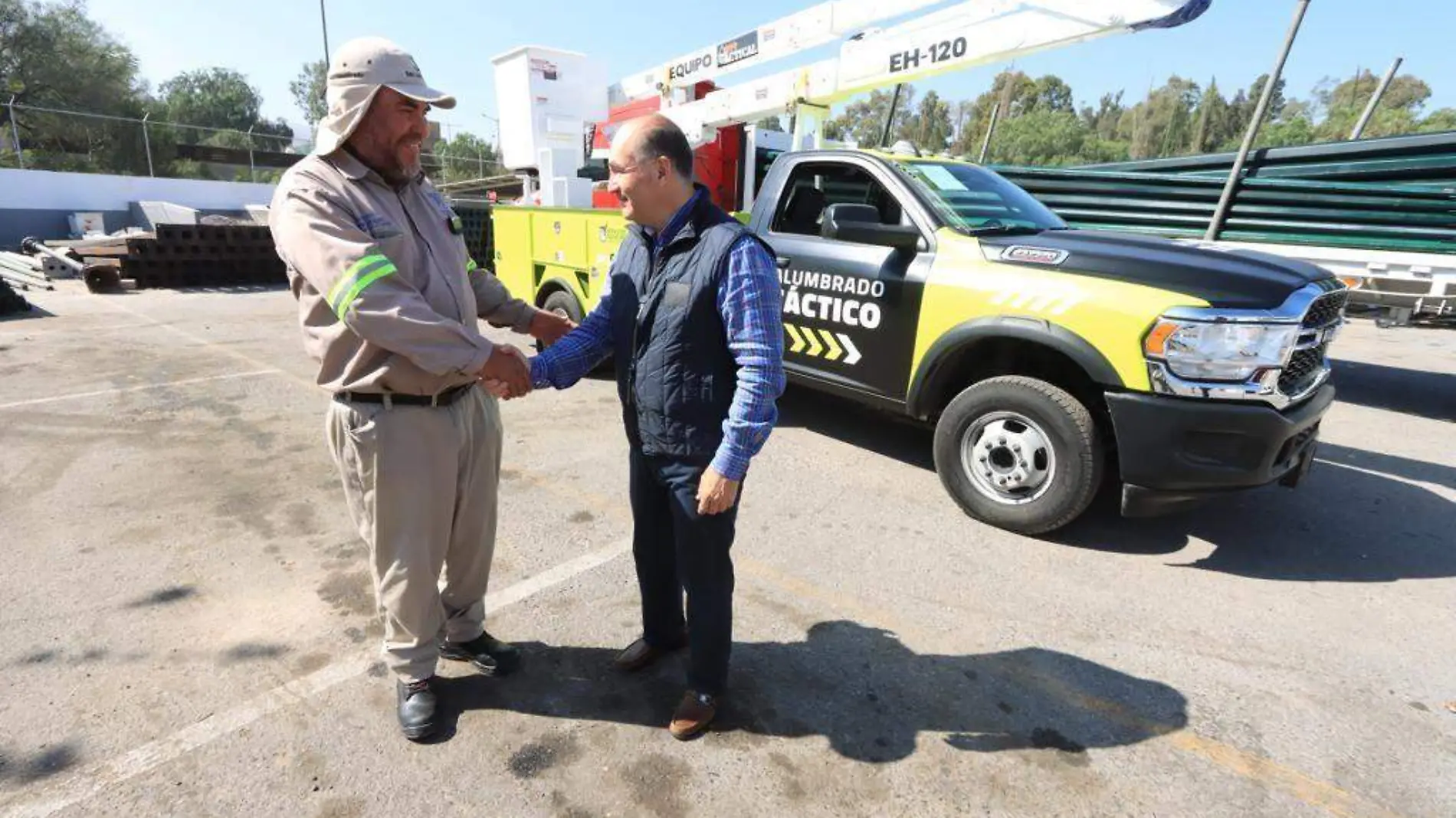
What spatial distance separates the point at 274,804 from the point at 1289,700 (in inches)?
129

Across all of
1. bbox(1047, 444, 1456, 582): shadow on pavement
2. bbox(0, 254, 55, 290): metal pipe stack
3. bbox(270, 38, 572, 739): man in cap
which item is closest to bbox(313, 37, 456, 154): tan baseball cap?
bbox(270, 38, 572, 739): man in cap

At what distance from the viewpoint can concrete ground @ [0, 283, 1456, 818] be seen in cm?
212

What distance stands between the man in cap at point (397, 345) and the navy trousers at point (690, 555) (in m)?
0.51

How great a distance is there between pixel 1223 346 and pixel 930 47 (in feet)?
13.6

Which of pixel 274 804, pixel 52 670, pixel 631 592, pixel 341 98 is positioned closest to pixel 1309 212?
pixel 631 592

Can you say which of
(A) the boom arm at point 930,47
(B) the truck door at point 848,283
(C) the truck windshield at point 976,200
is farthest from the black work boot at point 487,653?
(A) the boom arm at point 930,47

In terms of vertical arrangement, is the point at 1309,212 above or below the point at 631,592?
above

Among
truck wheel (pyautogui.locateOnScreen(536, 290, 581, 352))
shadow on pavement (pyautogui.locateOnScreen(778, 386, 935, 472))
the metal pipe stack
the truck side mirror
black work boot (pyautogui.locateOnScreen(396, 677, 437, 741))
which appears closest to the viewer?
black work boot (pyautogui.locateOnScreen(396, 677, 437, 741))

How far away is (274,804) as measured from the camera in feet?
6.56

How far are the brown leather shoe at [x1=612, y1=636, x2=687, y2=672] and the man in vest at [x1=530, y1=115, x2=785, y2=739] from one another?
31cm

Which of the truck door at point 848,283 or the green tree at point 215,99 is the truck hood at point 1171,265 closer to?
the truck door at point 848,283

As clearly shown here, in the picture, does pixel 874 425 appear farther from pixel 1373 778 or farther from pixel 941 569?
pixel 1373 778

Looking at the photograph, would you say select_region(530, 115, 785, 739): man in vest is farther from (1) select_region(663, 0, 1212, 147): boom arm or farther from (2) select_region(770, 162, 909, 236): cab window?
(1) select_region(663, 0, 1212, 147): boom arm

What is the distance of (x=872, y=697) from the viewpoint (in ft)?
8.23
